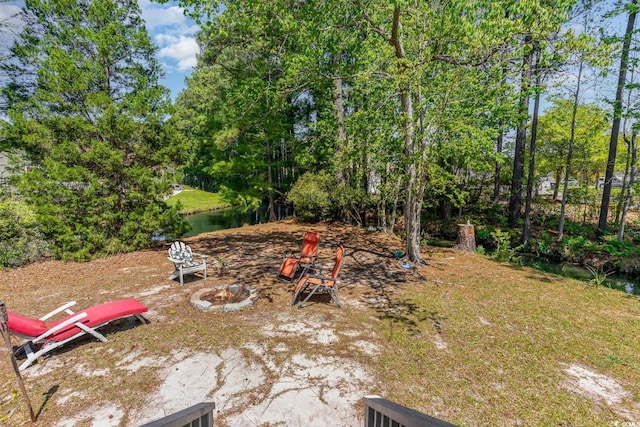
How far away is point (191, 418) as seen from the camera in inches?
58.4

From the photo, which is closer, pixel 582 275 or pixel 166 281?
pixel 166 281

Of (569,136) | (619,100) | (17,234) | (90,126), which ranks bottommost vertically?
(17,234)

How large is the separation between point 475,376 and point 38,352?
5.09m

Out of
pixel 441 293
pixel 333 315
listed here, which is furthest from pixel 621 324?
→ pixel 333 315

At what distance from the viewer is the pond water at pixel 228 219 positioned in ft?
66.1

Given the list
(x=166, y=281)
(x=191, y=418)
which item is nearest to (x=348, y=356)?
(x=191, y=418)

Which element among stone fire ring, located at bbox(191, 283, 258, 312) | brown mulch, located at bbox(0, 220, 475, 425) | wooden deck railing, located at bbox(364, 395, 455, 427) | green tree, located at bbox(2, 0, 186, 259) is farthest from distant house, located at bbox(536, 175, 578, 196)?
→ green tree, located at bbox(2, 0, 186, 259)

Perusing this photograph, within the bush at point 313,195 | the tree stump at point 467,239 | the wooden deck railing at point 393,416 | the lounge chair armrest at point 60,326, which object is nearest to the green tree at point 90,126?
the lounge chair armrest at point 60,326

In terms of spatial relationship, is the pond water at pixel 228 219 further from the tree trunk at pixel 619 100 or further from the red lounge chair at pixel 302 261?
the tree trunk at pixel 619 100

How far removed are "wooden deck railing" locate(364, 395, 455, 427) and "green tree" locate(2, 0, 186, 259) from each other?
27.5 feet

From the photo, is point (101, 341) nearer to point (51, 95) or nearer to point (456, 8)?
point (51, 95)

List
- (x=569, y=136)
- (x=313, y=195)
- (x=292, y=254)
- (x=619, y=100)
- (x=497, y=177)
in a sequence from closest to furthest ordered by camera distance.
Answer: (x=292, y=254) < (x=619, y=100) < (x=569, y=136) < (x=313, y=195) < (x=497, y=177)

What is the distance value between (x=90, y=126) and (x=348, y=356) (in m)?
8.39

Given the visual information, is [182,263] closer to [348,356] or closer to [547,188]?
[348,356]
